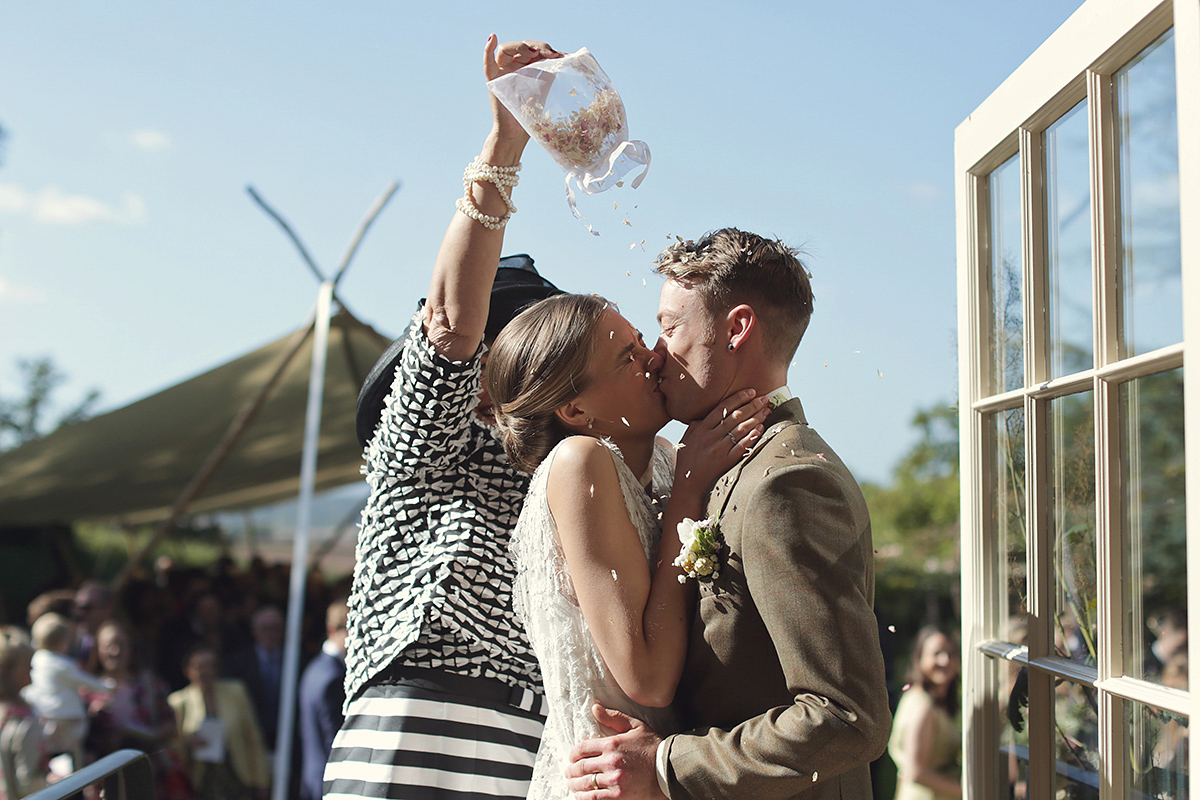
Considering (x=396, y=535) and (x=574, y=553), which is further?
(x=396, y=535)

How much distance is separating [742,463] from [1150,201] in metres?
0.79

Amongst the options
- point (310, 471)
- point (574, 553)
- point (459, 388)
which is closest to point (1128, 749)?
point (574, 553)

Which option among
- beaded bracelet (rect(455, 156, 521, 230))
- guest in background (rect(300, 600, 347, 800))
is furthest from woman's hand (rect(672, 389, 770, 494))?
guest in background (rect(300, 600, 347, 800))

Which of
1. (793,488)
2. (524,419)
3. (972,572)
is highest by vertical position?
(524,419)

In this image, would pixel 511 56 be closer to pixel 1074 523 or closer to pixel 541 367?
pixel 541 367

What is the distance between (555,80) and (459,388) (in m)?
0.65

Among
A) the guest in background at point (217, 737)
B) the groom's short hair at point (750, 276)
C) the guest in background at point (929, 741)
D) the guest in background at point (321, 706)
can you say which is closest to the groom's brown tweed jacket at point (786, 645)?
the groom's short hair at point (750, 276)

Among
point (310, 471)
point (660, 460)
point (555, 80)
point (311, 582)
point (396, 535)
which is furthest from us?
point (311, 582)

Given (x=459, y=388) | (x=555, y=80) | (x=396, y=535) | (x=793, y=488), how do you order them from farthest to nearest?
(x=396, y=535) → (x=459, y=388) → (x=555, y=80) → (x=793, y=488)

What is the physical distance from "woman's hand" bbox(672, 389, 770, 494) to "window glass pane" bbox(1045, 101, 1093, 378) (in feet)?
1.95

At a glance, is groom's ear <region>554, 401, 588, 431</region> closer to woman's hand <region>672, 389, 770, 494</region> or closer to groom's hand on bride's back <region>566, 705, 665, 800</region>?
woman's hand <region>672, 389, 770, 494</region>

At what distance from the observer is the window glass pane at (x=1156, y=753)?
1548 mm

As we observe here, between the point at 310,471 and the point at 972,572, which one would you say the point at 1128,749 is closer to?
the point at 972,572

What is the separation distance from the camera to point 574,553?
5.72ft
